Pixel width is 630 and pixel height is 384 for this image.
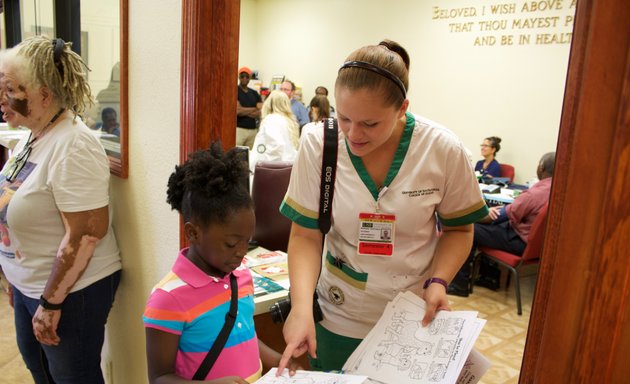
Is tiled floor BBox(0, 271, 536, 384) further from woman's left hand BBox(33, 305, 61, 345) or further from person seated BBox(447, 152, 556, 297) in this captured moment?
woman's left hand BBox(33, 305, 61, 345)

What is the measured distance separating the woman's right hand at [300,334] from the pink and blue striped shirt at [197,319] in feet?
0.43

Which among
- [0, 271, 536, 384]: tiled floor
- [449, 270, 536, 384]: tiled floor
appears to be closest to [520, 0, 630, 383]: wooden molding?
[449, 270, 536, 384]: tiled floor

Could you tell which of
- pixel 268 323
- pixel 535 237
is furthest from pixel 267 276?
pixel 535 237

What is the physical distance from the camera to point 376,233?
1257 mm

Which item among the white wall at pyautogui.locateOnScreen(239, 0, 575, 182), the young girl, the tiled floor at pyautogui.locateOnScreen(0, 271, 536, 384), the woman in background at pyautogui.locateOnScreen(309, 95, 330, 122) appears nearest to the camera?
the young girl

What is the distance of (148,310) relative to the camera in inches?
42.9

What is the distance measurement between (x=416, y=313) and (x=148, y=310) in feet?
2.00

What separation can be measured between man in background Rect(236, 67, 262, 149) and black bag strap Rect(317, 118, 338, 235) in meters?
6.42

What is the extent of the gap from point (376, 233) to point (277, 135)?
138 inches

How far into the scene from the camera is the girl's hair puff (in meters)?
1.13

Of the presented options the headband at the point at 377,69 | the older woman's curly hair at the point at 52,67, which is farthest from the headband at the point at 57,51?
the headband at the point at 377,69

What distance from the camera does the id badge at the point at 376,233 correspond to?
1256 millimetres

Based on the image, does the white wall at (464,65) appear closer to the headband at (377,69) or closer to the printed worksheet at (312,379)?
the headband at (377,69)

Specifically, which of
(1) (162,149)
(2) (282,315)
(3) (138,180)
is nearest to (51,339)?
(3) (138,180)
